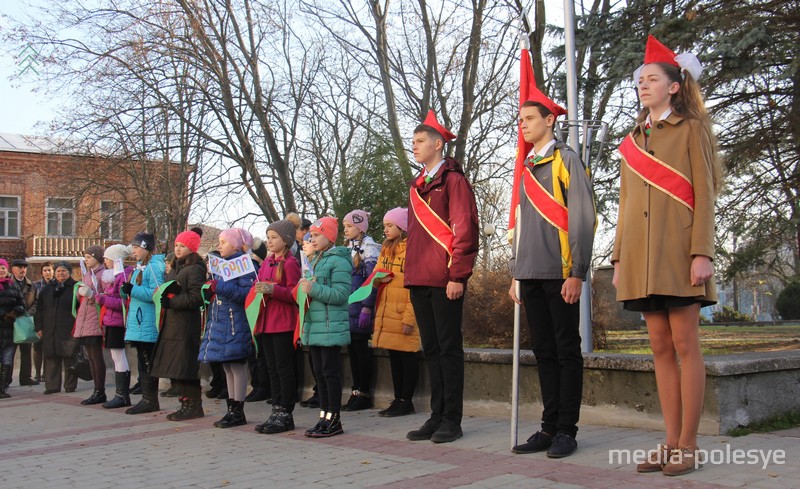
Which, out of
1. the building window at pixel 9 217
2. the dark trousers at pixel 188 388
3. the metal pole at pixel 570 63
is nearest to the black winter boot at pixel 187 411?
the dark trousers at pixel 188 388

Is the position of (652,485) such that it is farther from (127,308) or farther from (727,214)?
(727,214)

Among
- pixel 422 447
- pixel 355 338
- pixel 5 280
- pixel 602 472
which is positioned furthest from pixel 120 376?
pixel 602 472

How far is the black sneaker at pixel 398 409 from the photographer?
7477 mm

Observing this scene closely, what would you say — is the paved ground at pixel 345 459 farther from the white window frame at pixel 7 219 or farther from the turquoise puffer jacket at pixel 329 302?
the white window frame at pixel 7 219

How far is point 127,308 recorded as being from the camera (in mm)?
9477

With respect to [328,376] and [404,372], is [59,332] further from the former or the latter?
[328,376]

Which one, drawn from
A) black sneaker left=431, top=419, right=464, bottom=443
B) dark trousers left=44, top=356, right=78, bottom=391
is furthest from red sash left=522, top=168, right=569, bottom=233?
dark trousers left=44, top=356, right=78, bottom=391

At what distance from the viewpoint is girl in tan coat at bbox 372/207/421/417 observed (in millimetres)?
7359

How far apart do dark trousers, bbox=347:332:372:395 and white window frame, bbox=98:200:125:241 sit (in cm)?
1666

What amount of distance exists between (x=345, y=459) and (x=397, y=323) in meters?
2.11

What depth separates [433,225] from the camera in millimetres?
5980

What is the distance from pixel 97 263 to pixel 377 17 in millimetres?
11303

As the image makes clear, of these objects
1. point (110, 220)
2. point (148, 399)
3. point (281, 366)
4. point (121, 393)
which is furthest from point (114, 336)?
point (110, 220)

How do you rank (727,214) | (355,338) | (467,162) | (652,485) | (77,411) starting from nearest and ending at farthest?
1. (652,485)
2. (355,338)
3. (77,411)
4. (727,214)
5. (467,162)
